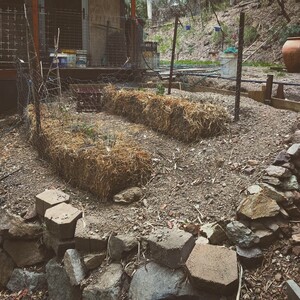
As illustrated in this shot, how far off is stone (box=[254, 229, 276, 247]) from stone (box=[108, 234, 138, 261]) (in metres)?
0.84

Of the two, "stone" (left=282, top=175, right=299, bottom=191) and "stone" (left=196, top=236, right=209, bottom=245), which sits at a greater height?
"stone" (left=282, top=175, right=299, bottom=191)

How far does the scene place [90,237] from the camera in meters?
A: 2.81

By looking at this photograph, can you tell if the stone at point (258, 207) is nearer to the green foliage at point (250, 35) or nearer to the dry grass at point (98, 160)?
the dry grass at point (98, 160)

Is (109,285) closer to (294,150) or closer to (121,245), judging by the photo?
(121,245)

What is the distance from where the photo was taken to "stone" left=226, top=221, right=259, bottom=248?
2.47 m

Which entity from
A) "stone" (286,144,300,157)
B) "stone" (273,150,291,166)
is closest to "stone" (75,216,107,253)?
"stone" (273,150,291,166)

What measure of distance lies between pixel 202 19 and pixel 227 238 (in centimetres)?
1656

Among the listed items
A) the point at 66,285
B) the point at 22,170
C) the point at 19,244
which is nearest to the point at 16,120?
the point at 22,170

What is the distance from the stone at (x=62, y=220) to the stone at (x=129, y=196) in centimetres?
35

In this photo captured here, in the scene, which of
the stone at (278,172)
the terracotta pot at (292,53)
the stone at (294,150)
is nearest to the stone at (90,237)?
the stone at (278,172)

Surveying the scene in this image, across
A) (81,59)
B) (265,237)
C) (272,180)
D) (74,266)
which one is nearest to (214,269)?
(265,237)

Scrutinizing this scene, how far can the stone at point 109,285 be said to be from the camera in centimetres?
253

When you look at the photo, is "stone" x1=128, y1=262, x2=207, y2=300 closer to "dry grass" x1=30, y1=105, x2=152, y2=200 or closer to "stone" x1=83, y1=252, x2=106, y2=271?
"stone" x1=83, y1=252, x2=106, y2=271

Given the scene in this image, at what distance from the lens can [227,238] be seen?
8.51ft
